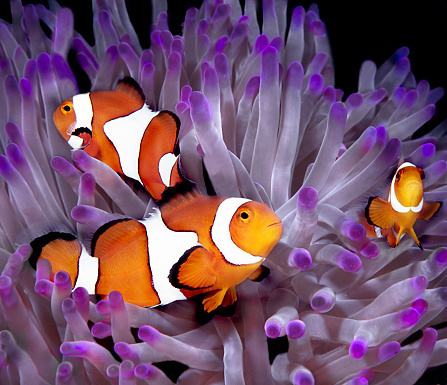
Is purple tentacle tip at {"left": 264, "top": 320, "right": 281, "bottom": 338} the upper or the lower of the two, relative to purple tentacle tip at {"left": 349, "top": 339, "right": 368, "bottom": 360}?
upper

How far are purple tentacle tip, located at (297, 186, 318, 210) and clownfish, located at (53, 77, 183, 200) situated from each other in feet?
0.89

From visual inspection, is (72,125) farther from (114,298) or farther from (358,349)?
(358,349)

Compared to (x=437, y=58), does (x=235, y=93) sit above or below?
above

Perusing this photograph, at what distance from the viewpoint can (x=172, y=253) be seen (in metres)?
0.73

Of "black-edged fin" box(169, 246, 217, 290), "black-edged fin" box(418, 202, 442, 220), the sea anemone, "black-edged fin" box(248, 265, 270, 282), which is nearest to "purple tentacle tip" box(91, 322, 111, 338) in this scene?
the sea anemone

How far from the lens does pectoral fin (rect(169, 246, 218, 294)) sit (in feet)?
2.29

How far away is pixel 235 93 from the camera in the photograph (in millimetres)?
1096

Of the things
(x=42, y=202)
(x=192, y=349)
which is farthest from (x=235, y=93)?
(x=192, y=349)

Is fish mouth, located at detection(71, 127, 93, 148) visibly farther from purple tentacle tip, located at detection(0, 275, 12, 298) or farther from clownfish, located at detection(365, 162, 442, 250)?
clownfish, located at detection(365, 162, 442, 250)

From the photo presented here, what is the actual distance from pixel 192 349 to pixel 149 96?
1.96 ft

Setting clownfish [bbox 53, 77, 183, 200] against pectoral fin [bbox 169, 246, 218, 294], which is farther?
clownfish [bbox 53, 77, 183, 200]

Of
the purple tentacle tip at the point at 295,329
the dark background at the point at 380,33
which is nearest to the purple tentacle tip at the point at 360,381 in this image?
the purple tentacle tip at the point at 295,329

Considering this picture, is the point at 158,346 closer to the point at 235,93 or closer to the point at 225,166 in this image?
the point at 225,166

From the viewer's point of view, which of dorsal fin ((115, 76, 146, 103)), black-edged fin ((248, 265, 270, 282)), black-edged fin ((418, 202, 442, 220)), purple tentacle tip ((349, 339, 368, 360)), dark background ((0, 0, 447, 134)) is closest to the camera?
purple tentacle tip ((349, 339, 368, 360))
